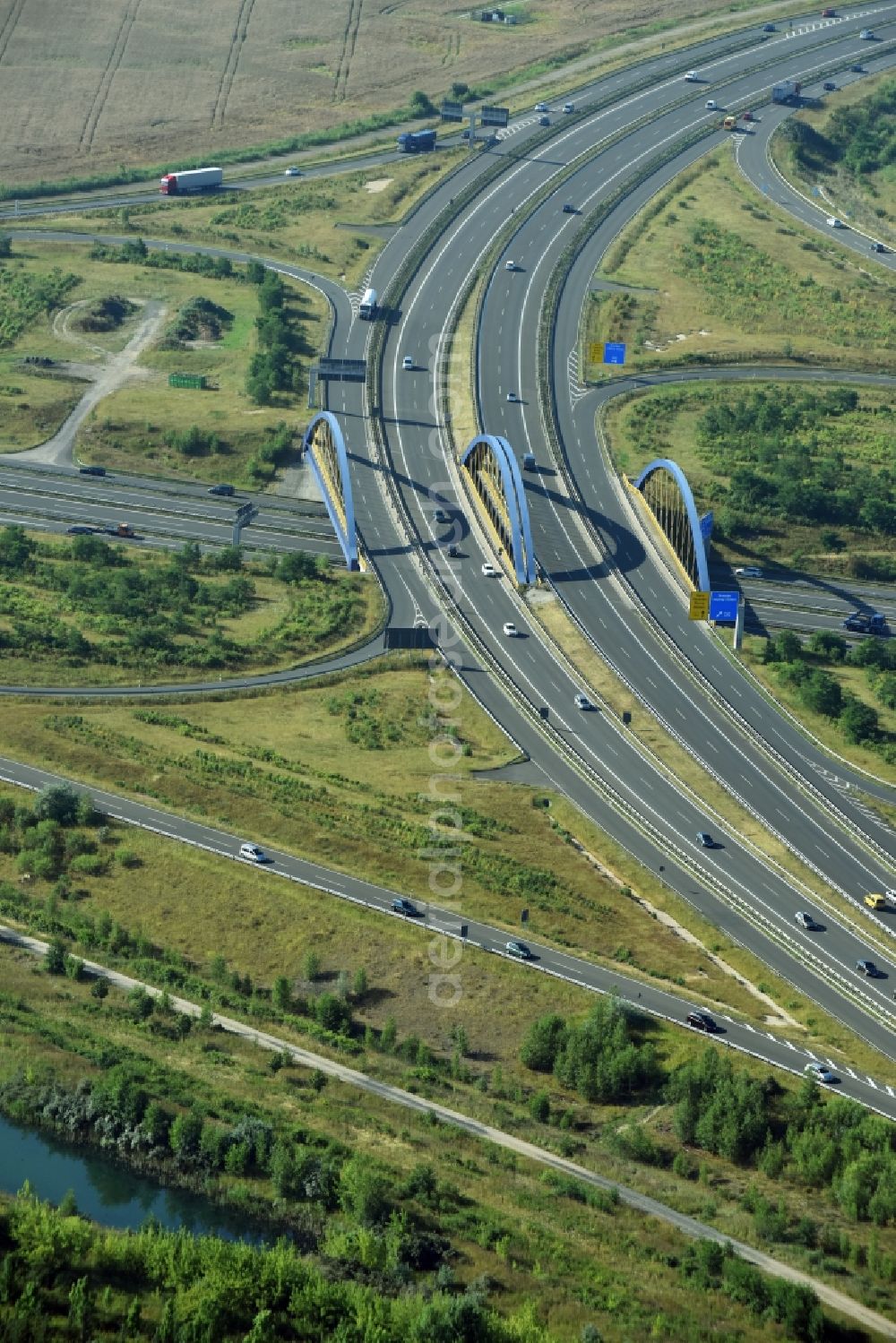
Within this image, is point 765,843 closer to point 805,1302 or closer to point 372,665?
point 372,665

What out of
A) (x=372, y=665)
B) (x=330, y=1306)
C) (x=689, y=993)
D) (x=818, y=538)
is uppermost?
(x=818, y=538)

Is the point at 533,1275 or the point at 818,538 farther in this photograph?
the point at 818,538

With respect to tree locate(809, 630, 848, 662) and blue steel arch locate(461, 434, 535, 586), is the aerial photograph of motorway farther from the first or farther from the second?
→ blue steel arch locate(461, 434, 535, 586)

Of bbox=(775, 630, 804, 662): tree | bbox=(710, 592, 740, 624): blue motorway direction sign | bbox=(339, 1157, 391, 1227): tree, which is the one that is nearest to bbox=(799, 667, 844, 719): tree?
bbox=(775, 630, 804, 662): tree

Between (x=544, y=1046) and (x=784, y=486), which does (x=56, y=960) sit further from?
(x=784, y=486)

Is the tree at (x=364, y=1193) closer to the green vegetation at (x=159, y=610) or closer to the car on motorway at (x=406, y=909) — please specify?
the car on motorway at (x=406, y=909)

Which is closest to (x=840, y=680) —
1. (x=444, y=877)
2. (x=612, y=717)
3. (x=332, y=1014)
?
(x=612, y=717)

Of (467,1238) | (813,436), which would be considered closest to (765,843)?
(467,1238)
